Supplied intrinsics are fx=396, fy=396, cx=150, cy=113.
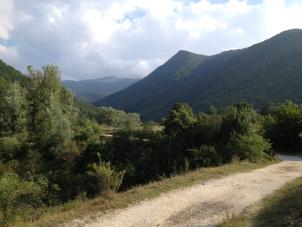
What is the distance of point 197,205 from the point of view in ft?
43.0

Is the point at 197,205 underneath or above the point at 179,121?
underneath

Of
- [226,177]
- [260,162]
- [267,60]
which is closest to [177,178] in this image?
[226,177]

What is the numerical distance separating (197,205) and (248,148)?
13124 millimetres

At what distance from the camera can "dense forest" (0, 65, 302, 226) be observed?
25.5 metres

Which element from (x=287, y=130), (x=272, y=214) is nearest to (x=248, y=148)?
(x=287, y=130)

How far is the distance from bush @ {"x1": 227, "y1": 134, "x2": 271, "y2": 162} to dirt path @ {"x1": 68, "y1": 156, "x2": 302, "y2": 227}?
692 centimetres

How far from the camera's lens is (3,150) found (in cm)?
5197

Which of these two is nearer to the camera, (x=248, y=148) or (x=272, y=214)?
(x=272, y=214)

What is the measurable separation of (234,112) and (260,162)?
8.30m

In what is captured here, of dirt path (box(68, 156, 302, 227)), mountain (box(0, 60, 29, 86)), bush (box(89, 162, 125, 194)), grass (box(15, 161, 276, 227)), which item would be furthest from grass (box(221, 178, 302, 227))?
Answer: mountain (box(0, 60, 29, 86))

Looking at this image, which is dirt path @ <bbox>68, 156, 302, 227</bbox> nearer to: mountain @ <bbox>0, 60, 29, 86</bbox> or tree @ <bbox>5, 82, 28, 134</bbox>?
tree @ <bbox>5, 82, 28, 134</bbox>

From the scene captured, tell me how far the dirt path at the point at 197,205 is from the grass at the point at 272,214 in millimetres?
452

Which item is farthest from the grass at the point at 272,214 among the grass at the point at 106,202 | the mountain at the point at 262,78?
the mountain at the point at 262,78

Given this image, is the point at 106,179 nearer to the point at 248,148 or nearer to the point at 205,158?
the point at 248,148
